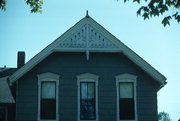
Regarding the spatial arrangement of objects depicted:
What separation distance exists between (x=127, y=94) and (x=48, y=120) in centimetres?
426

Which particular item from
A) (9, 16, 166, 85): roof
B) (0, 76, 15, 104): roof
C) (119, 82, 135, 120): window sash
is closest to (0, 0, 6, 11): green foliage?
(9, 16, 166, 85): roof

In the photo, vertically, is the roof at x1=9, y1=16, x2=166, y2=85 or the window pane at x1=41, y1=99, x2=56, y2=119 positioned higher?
the roof at x1=9, y1=16, x2=166, y2=85

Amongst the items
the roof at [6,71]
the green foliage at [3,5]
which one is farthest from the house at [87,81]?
the roof at [6,71]

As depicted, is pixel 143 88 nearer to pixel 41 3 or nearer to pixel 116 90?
pixel 116 90

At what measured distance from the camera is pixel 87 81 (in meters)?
19.0

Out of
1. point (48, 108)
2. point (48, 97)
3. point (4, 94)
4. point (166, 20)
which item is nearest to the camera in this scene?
point (166, 20)

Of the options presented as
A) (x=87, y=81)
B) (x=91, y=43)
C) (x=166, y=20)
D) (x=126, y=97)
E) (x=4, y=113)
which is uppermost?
(x=91, y=43)

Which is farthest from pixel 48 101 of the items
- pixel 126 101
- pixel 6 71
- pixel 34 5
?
pixel 6 71

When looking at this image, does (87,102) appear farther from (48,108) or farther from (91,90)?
(48,108)

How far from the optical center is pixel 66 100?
18594 mm

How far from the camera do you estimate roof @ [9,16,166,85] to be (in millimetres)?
18625

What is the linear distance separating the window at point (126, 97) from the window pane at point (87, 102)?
131cm

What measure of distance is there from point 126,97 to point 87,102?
204 centimetres

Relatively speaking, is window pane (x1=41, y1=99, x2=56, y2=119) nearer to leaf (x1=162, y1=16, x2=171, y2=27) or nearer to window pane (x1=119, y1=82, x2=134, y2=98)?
window pane (x1=119, y1=82, x2=134, y2=98)
